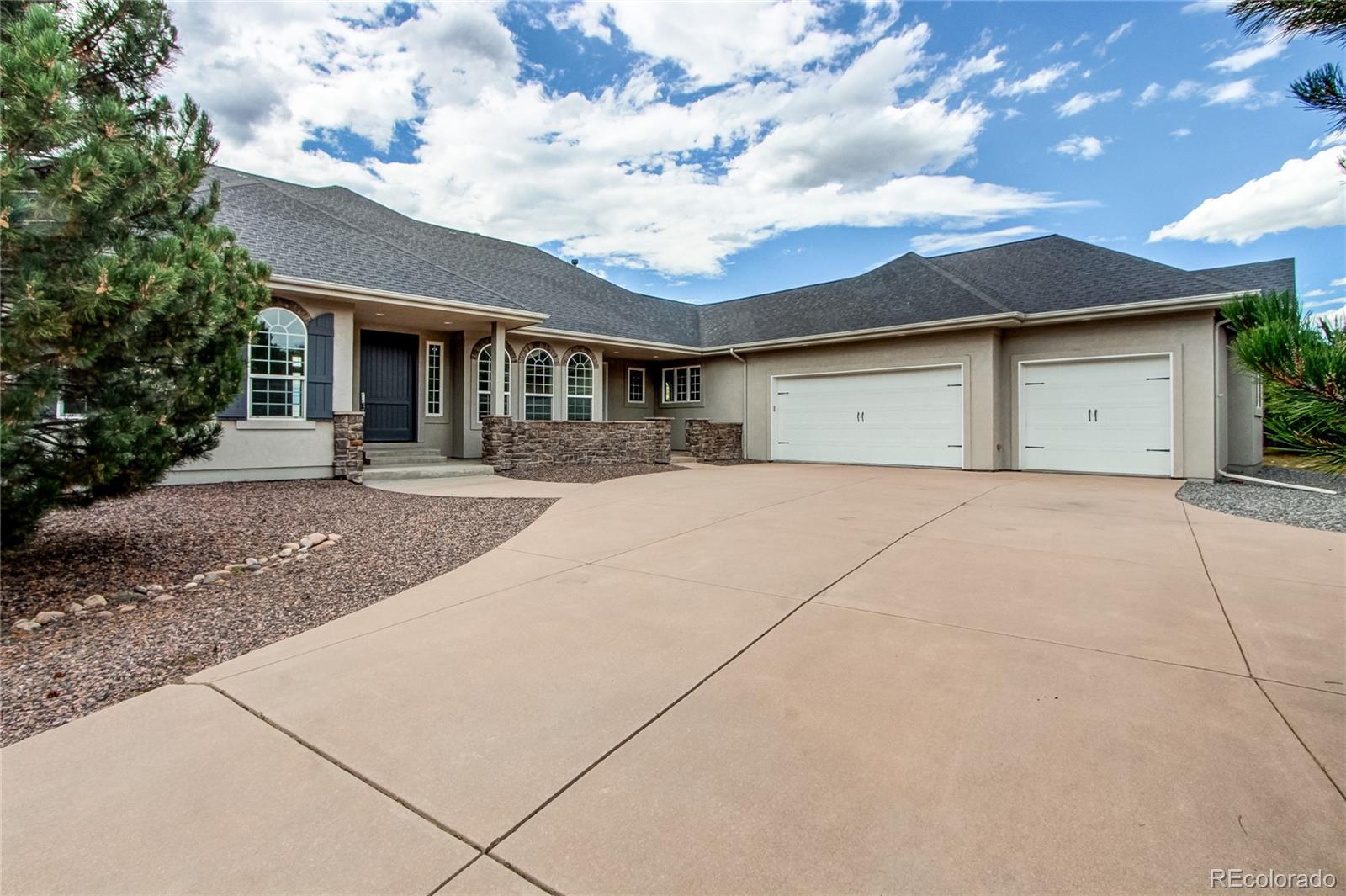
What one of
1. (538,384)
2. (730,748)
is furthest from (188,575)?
(538,384)

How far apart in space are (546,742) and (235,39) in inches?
333

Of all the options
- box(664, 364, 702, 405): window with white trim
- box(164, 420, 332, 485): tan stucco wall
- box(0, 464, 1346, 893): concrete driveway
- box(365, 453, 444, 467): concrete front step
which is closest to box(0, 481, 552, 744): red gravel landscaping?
box(0, 464, 1346, 893): concrete driveway

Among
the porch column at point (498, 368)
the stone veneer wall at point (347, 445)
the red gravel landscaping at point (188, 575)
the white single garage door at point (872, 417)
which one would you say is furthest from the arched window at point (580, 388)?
the red gravel landscaping at point (188, 575)

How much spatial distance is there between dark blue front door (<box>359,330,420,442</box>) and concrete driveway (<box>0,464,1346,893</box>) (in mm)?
9072

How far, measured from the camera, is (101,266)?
133 inches

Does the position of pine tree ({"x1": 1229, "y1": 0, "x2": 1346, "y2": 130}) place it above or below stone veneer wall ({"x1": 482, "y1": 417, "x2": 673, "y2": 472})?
above

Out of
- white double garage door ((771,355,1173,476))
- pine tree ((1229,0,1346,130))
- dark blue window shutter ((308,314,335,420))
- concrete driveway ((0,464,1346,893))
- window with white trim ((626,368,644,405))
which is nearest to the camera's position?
concrete driveway ((0,464,1346,893))

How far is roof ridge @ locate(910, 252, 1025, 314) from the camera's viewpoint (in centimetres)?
1202

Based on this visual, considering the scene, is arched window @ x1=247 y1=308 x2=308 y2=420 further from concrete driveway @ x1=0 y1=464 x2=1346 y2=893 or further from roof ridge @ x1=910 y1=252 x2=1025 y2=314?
roof ridge @ x1=910 y1=252 x2=1025 y2=314

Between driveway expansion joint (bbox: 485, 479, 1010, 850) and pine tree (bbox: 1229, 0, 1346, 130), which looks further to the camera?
pine tree (bbox: 1229, 0, 1346, 130)

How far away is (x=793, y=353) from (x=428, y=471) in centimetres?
919

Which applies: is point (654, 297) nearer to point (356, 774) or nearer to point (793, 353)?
point (793, 353)

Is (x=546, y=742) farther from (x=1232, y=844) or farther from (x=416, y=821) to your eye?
(x=1232, y=844)

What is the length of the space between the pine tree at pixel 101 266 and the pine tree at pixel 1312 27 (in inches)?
214
